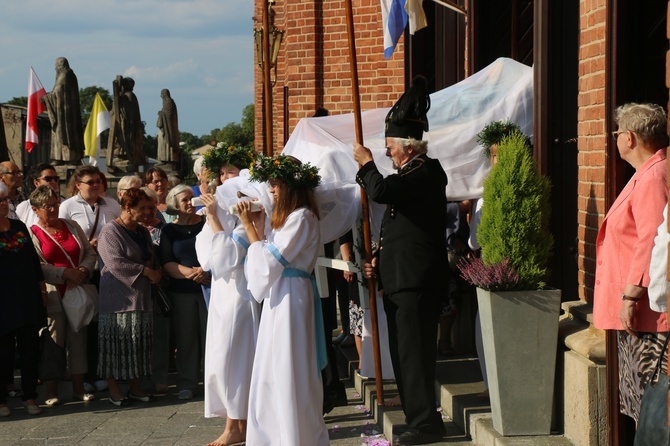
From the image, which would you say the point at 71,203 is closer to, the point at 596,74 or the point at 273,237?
the point at 273,237

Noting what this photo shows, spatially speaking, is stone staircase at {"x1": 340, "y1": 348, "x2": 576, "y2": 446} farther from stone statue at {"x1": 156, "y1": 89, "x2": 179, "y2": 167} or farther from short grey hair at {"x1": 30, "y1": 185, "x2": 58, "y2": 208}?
stone statue at {"x1": 156, "y1": 89, "x2": 179, "y2": 167}

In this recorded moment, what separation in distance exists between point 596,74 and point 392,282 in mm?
1782

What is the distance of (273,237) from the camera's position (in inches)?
254

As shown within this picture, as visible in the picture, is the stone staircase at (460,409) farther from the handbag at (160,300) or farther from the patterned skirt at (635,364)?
the handbag at (160,300)

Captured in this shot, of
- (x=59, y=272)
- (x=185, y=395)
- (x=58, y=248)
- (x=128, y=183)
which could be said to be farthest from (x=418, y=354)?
Result: (x=128, y=183)

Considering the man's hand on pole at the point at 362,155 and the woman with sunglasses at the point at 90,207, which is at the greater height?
the man's hand on pole at the point at 362,155

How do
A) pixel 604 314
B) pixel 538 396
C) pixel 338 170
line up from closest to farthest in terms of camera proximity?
pixel 604 314 < pixel 538 396 < pixel 338 170

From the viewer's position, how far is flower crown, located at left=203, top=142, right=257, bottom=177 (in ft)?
24.3

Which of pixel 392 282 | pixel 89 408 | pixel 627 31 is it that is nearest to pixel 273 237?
pixel 392 282

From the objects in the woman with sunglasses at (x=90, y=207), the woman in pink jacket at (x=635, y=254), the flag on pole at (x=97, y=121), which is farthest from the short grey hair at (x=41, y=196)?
the flag on pole at (x=97, y=121)

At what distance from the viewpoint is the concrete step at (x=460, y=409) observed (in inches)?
234

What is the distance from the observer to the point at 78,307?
9.09 m

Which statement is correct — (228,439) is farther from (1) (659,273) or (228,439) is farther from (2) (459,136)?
(1) (659,273)

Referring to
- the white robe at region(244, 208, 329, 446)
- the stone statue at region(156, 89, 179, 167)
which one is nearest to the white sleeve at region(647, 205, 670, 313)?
the white robe at region(244, 208, 329, 446)
